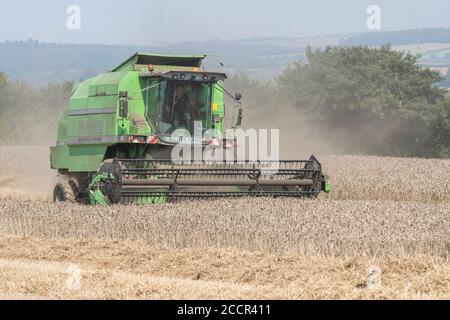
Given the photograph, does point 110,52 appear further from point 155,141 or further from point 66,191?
point 155,141

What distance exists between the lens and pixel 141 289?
682 centimetres

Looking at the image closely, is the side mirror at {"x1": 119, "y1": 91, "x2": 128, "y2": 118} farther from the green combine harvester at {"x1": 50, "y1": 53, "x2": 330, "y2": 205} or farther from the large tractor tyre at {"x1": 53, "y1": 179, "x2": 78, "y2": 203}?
the large tractor tyre at {"x1": 53, "y1": 179, "x2": 78, "y2": 203}

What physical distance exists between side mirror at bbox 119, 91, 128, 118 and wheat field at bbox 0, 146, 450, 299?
5.68 feet

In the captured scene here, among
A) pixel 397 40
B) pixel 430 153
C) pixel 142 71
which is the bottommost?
pixel 430 153

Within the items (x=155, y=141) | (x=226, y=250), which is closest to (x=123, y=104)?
(x=155, y=141)

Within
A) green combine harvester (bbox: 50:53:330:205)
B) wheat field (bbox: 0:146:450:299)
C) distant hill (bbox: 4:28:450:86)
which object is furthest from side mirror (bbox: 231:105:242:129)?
distant hill (bbox: 4:28:450:86)

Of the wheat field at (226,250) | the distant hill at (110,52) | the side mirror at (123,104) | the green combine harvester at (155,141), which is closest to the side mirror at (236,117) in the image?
the green combine harvester at (155,141)

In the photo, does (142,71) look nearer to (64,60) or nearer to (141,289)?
(141,289)

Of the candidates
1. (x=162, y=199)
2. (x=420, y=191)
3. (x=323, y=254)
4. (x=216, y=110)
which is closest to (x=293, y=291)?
(x=323, y=254)

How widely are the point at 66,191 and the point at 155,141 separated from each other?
196 centimetres

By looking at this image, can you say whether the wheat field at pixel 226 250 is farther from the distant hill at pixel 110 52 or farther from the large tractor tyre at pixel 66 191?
the distant hill at pixel 110 52

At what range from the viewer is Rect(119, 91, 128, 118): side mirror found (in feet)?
43.3

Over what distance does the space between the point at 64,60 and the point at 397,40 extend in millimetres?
42911

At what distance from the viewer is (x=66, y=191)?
47.1 feet
